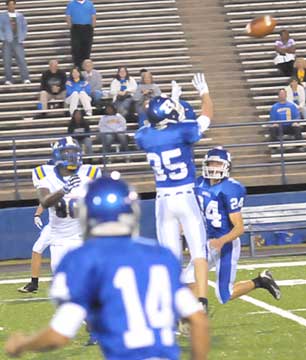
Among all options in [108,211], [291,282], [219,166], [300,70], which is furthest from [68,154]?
[300,70]

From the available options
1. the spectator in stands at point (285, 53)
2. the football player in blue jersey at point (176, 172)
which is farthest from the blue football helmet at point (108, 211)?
the spectator in stands at point (285, 53)

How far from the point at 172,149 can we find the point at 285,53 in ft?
34.9

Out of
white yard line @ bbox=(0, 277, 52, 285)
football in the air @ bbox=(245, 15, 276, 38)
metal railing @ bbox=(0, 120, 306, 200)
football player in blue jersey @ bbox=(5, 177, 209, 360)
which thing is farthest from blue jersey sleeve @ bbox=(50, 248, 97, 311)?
metal railing @ bbox=(0, 120, 306, 200)

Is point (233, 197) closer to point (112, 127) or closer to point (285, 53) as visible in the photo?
point (112, 127)

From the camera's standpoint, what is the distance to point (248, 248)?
1543 cm

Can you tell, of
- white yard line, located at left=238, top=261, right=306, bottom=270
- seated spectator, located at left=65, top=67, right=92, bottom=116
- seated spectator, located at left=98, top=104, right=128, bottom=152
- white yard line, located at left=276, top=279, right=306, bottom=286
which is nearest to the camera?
white yard line, located at left=276, top=279, right=306, bottom=286

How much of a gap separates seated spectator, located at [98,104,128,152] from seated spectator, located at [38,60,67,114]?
1202 millimetres

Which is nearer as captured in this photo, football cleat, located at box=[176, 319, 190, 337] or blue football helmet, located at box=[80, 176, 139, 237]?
blue football helmet, located at box=[80, 176, 139, 237]

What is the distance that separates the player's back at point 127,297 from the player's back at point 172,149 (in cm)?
446

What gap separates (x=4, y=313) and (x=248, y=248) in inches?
225

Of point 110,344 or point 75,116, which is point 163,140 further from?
point 75,116

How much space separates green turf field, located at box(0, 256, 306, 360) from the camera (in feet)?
26.7

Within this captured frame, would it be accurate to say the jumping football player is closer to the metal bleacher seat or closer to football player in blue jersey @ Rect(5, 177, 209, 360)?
the metal bleacher seat

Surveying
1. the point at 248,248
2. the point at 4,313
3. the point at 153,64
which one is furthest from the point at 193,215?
the point at 153,64
